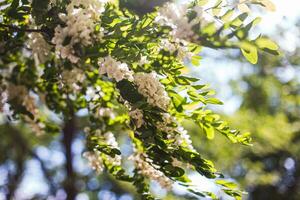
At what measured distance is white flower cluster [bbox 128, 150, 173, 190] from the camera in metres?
2.32

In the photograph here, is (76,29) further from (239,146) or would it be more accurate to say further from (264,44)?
(239,146)

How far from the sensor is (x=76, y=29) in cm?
161

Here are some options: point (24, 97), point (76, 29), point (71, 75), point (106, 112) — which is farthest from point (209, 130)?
point (24, 97)

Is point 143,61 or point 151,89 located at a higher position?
point 143,61

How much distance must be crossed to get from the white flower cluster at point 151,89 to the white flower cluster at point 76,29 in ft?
0.82

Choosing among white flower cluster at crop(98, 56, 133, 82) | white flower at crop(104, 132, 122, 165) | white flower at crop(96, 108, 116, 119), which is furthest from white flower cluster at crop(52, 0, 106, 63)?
white flower at crop(96, 108, 116, 119)

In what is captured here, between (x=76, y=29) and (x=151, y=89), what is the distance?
39cm

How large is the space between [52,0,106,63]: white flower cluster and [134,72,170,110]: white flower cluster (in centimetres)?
25

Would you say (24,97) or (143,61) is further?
(24,97)

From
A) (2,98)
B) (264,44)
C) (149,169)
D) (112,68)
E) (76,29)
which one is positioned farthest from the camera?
(2,98)

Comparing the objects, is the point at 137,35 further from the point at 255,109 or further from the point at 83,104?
the point at 255,109

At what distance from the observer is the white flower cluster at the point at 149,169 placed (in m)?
2.32

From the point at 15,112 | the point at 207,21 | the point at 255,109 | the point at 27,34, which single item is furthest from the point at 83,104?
the point at 255,109

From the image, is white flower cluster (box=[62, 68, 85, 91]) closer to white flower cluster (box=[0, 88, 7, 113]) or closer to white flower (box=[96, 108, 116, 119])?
white flower (box=[96, 108, 116, 119])
